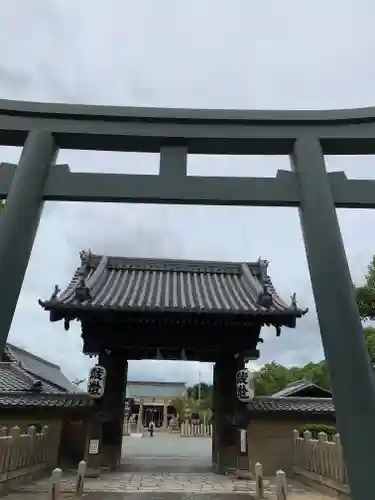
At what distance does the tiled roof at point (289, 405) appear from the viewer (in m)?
11.5

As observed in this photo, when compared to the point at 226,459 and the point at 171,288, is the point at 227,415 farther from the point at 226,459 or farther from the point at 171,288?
the point at 171,288

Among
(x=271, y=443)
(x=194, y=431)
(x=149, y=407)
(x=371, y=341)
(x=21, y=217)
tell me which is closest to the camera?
(x=21, y=217)

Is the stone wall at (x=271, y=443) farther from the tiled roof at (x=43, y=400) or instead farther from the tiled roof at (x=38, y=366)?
the tiled roof at (x=38, y=366)

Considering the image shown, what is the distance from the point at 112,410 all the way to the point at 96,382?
40.4 inches

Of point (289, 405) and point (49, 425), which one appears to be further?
point (289, 405)

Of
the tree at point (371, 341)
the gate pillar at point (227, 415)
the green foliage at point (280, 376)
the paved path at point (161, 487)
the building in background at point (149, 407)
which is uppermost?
the green foliage at point (280, 376)

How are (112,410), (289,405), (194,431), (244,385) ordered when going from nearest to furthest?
1. (244,385)
2. (112,410)
3. (289,405)
4. (194,431)

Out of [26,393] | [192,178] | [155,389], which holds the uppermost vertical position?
[155,389]

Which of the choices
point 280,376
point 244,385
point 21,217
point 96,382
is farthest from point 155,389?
point 21,217

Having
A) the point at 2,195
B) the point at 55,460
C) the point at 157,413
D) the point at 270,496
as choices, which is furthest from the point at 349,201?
the point at 157,413

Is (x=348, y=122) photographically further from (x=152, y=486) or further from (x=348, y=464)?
(x=152, y=486)

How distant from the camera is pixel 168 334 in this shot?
11.8 m

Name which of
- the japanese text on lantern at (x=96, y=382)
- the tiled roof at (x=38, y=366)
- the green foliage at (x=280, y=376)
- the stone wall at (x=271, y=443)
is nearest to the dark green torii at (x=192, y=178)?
the japanese text on lantern at (x=96, y=382)

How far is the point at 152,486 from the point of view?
9.66 meters
